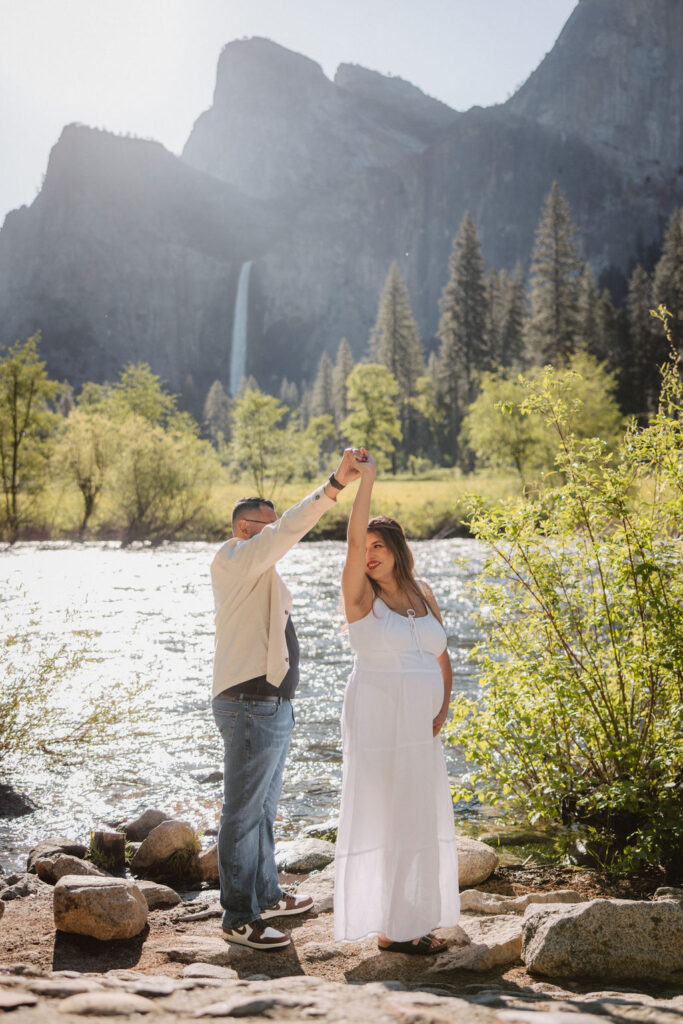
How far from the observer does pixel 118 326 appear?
581 ft

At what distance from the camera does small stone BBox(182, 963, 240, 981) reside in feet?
12.3

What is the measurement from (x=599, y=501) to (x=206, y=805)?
5553mm

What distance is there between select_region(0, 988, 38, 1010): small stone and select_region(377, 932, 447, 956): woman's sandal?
2.06 meters

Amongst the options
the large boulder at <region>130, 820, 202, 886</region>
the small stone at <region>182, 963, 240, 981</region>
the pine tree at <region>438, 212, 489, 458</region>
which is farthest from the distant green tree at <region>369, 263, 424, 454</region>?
the small stone at <region>182, 963, 240, 981</region>

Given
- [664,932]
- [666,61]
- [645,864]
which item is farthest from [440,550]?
[666,61]

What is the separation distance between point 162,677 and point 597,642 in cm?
996

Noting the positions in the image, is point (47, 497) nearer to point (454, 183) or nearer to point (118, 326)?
point (118, 326)

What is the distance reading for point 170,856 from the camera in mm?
6621

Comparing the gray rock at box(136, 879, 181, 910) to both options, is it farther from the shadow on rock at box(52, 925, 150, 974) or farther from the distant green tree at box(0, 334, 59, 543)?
the distant green tree at box(0, 334, 59, 543)

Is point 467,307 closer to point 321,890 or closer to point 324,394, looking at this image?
point 324,394

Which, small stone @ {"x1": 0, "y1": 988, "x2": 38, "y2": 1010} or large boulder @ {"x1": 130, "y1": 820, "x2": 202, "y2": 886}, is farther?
large boulder @ {"x1": 130, "y1": 820, "x2": 202, "y2": 886}

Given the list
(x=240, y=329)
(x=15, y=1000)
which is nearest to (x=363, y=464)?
(x=15, y=1000)

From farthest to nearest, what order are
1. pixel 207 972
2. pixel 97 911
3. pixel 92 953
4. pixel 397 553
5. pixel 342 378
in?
pixel 342 378, pixel 97 911, pixel 92 953, pixel 397 553, pixel 207 972

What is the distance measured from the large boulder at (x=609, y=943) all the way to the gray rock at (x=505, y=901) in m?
1.09
